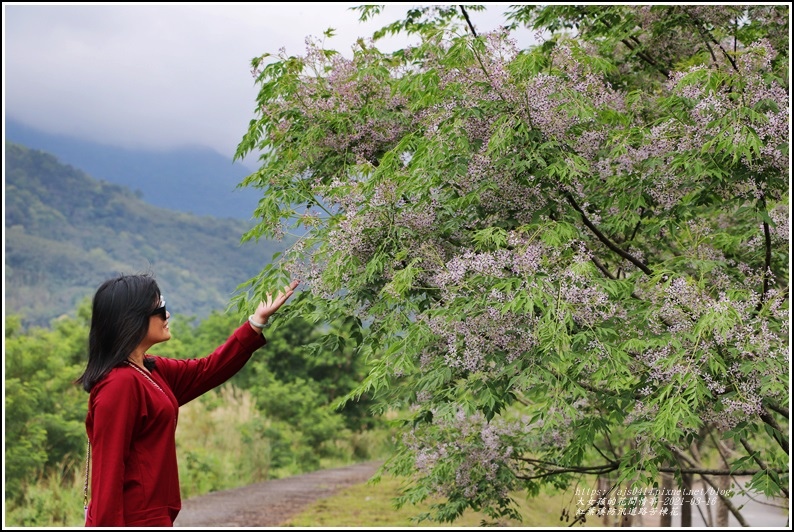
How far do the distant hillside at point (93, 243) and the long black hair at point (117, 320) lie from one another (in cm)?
6639

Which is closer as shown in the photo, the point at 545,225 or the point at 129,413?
the point at 129,413

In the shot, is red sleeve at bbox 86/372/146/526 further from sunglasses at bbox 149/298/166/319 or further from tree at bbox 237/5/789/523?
Answer: tree at bbox 237/5/789/523

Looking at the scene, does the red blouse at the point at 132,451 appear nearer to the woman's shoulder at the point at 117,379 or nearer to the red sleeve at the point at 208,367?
the woman's shoulder at the point at 117,379

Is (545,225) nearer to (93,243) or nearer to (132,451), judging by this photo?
(132,451)

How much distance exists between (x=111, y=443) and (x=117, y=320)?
17.8 inches

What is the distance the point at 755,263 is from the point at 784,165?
1.20m

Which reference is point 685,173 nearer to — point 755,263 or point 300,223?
point 755,263

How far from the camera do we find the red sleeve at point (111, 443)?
2689 millimetres

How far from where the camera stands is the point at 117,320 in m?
2.94

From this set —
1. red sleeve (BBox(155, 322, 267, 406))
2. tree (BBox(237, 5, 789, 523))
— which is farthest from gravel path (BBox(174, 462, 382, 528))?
red sleeve (BBox(155, 322, 267, 406))

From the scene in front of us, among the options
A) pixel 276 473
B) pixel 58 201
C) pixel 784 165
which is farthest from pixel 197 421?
pixel 58 201

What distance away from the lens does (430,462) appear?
20.3 feet

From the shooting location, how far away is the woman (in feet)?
8.89

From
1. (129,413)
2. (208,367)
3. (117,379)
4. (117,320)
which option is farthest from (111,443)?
(208,367)
